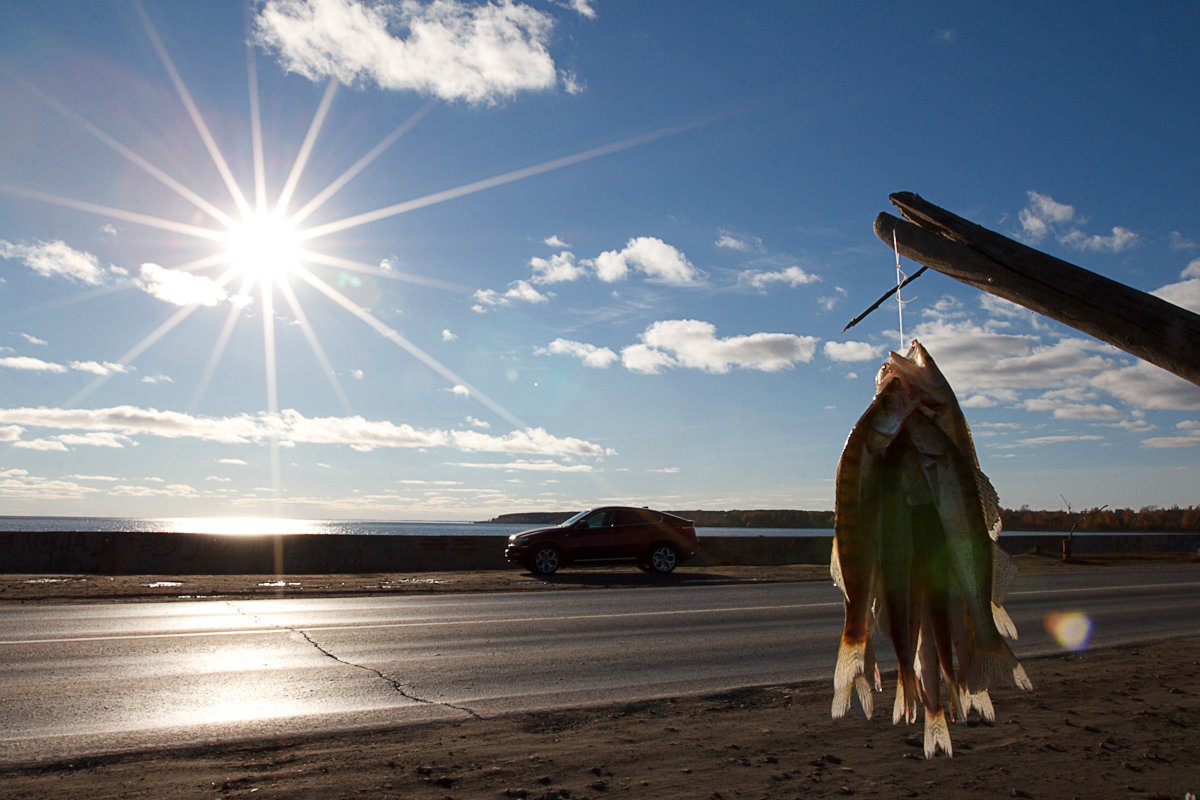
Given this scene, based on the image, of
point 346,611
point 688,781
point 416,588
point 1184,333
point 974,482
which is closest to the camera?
point 974,482

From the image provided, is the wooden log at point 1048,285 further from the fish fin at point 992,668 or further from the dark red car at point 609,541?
the dark red car at point 609,541

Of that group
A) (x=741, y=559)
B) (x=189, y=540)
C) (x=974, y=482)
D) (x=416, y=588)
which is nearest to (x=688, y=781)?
(x=974, y=482)

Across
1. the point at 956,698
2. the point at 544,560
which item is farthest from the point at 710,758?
the point at 544,560

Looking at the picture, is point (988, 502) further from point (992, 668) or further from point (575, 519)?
point (575, 519)

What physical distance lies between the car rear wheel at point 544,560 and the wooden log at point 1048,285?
61.9ft

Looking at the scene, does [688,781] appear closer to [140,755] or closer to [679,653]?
[140,755]

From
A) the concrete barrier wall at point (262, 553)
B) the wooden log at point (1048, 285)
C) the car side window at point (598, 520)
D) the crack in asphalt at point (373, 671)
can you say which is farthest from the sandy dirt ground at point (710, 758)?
the concrete barrier wall at point (262, 553)

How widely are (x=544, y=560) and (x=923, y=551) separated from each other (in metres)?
19.4

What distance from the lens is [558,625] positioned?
1152cm

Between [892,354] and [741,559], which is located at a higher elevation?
[892,354]

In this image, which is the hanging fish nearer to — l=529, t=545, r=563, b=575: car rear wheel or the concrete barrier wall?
l=529, t=545, r=563, b=575: car rear wheel

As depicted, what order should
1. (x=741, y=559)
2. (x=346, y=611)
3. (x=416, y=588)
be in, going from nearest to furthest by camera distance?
1. (x=346, y=611)
2. (x=416, y=588)
3. (x=741, y=559)

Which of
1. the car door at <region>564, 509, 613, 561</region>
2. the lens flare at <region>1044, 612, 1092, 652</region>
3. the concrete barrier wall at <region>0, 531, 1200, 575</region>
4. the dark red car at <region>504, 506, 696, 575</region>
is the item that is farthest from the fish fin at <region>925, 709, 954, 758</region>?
the concrete barrier wall at <region>0, 531, 1200, 575</region>

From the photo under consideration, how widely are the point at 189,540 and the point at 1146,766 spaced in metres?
20.6
